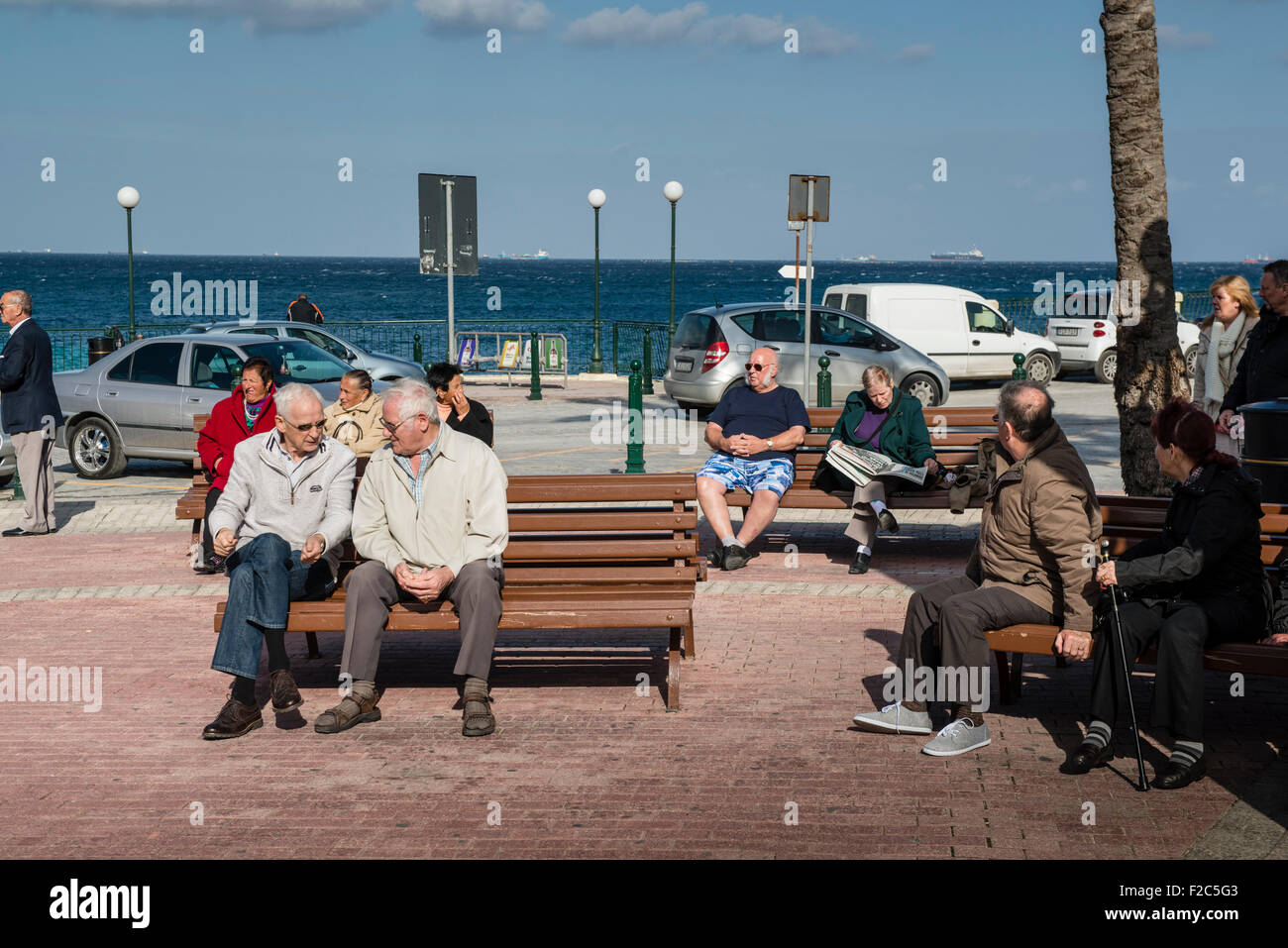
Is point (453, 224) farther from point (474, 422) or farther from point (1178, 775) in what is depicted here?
point (1178, 775)

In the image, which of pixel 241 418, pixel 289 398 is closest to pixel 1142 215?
pixel 289 398

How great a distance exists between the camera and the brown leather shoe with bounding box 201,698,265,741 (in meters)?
6.22

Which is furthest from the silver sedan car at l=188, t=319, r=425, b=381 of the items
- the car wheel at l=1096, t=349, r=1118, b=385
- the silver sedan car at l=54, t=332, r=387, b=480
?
the car wheel at l=1096, t=349, r=1118, b=385

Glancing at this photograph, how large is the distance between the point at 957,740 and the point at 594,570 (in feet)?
6.92

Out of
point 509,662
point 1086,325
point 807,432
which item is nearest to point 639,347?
point 1086,325

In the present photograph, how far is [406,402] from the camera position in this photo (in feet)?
21.8

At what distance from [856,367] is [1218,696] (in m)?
14.6

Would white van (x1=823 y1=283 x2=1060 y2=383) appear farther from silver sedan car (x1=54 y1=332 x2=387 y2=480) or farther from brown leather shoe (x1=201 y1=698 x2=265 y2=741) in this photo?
brown leather shoe (x1=201 y1=698 x2=265 y2=741)

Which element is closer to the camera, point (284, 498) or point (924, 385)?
point (284, 498)

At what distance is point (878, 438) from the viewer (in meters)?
10.1

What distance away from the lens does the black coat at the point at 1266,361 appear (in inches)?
316

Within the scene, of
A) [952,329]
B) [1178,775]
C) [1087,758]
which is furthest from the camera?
[952,329]

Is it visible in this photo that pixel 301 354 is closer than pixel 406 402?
No
